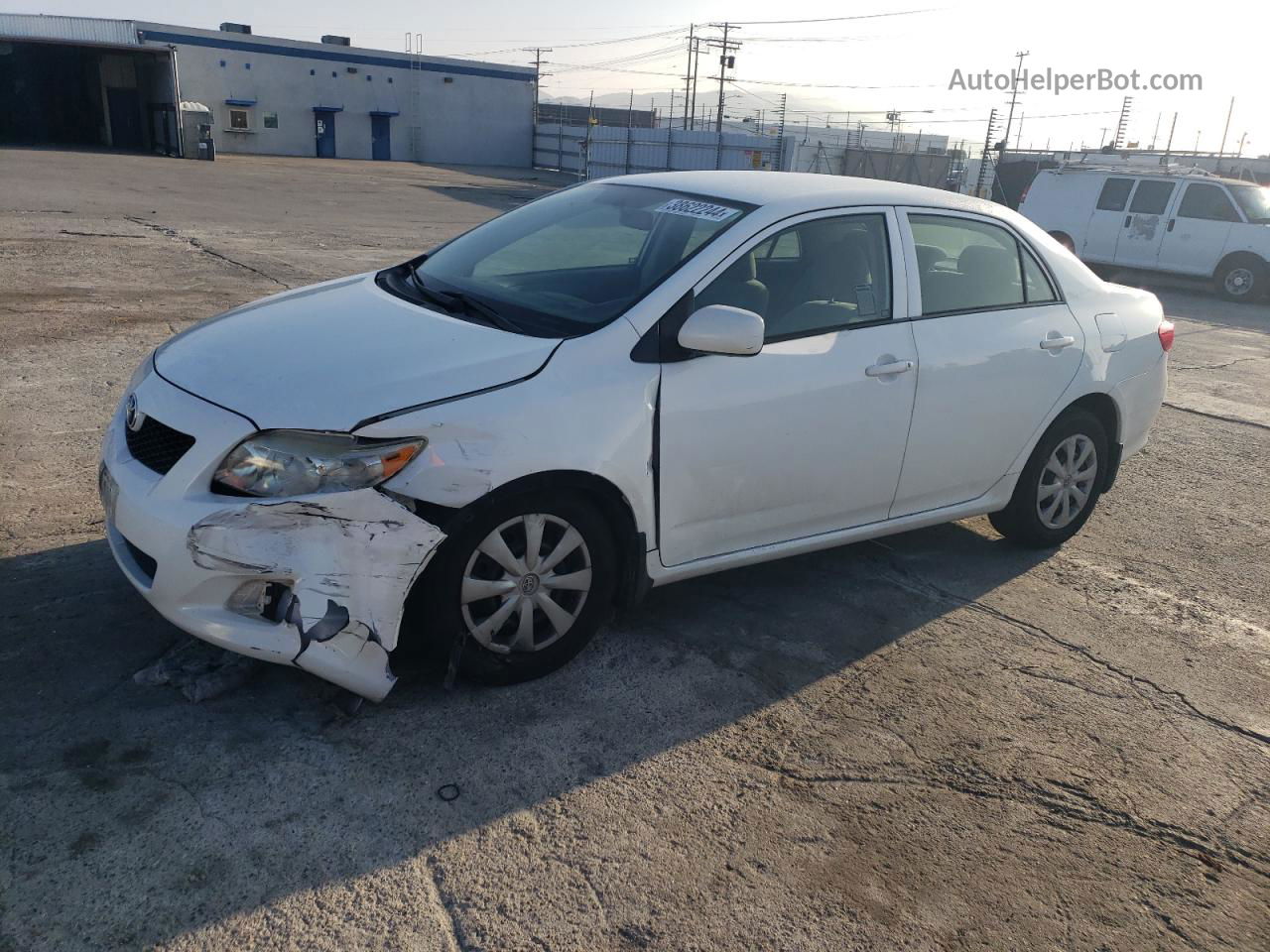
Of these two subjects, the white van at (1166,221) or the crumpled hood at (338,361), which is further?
the white van at (1166,221)

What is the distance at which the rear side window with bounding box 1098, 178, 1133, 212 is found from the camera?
16594mm

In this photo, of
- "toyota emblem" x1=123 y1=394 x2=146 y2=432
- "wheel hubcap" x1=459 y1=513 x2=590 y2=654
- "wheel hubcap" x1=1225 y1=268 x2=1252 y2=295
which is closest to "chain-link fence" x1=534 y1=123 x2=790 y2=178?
"wheel hubcap" x1=1225 y1=268 x2=1252 y2=295

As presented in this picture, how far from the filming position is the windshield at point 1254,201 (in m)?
15.6

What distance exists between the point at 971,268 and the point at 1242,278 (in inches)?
544

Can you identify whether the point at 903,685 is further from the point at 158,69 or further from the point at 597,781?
the point at 158,69

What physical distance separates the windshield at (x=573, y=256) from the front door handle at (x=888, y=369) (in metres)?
0.80

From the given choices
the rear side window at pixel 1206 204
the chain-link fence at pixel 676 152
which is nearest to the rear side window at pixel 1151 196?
the rear side window at pixel 1206 204

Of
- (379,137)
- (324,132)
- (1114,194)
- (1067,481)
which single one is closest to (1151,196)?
(1114,194)

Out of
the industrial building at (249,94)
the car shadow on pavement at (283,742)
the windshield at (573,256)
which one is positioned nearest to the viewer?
the car shadow on pavement at (283,742)

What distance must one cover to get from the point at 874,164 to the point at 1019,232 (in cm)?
3353

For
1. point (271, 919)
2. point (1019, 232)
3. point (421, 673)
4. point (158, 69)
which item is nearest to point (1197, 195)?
point (1019, 232)

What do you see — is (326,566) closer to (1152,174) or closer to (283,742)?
(283,742)

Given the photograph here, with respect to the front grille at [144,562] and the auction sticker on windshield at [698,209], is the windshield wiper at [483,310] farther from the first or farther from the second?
the front grille at [144,562]

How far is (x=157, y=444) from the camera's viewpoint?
320 centimetres
